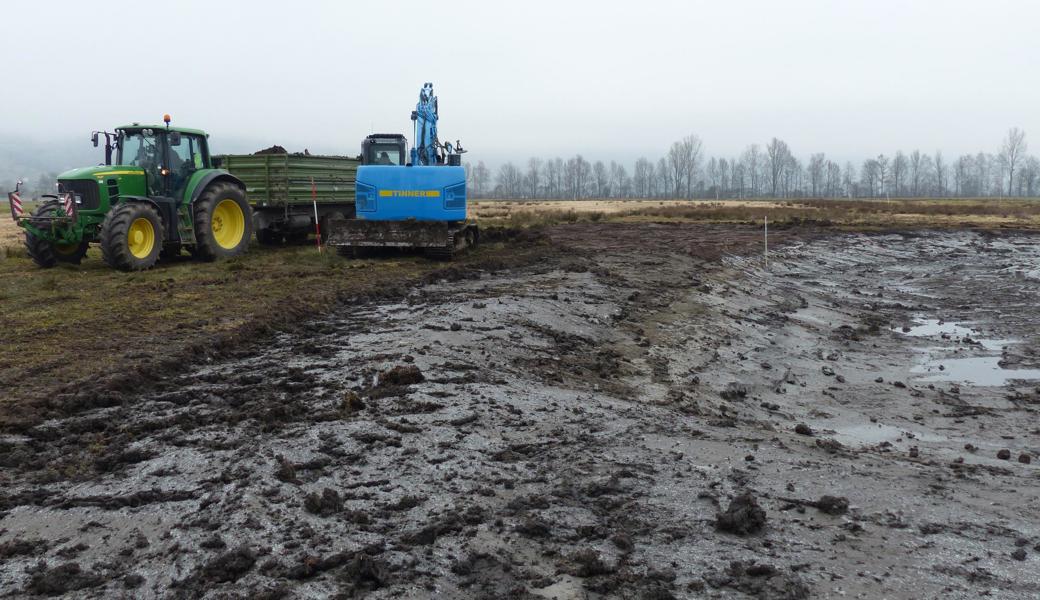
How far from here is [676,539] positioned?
14.6ft

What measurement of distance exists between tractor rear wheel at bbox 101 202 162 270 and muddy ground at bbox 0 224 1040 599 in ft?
20.9

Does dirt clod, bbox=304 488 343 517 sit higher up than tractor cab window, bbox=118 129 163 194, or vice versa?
tractor cab window, bbox=118 129 163 194

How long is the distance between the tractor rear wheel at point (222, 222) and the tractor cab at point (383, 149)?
12.5 feet

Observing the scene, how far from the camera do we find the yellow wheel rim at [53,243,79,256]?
15648 mm

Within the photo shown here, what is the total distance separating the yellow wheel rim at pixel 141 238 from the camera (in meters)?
15.1

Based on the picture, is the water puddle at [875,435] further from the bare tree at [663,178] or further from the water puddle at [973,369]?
the bare tree at [663,178]

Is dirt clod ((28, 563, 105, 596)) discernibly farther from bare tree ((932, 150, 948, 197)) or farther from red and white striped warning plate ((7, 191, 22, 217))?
bare tree ((932, 150, 948, 197))

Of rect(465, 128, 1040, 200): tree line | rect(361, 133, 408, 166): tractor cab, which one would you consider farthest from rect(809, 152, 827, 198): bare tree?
rect(361, 133, 408, 166): tractor cab

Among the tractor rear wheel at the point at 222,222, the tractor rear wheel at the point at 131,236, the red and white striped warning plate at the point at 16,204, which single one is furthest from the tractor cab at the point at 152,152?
the red and white striped warning plate at the point at 16,204

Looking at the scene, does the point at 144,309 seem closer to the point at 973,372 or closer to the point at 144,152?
the point at 144,152

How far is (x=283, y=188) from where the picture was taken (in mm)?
→ 19484

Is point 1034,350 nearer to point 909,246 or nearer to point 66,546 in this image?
point 66,546

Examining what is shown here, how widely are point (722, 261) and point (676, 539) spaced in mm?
16352

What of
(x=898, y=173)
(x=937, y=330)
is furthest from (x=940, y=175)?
(x=937, y=330)
